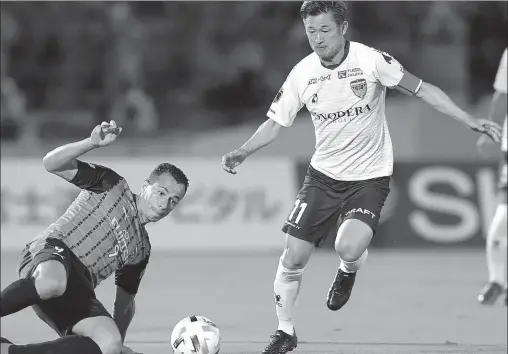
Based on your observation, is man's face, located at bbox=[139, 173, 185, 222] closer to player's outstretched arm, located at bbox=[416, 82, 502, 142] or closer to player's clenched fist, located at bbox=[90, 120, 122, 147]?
player's clenched fist, located at bbox=[90, 120, 122, 147]

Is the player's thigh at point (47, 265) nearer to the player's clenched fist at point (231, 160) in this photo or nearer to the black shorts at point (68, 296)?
the black shorts at point (68, 296)

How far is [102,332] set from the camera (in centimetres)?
535

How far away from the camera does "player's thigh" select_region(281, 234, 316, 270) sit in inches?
248

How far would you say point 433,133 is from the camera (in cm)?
1470

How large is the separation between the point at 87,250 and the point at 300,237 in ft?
4.70

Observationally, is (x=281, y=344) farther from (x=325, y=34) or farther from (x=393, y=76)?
(x=325, y=34)

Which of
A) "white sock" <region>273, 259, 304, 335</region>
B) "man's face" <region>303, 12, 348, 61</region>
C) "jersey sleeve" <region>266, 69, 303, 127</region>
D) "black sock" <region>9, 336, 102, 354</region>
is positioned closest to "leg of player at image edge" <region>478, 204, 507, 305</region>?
"white sock" <region>273, 259, 304, 335</region>

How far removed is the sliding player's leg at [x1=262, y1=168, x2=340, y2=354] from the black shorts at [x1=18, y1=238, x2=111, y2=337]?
133 centimetres

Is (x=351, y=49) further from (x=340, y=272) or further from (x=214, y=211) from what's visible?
(x=214, y=211)

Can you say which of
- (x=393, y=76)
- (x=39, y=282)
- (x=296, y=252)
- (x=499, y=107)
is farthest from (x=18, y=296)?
(x=499, y=107)

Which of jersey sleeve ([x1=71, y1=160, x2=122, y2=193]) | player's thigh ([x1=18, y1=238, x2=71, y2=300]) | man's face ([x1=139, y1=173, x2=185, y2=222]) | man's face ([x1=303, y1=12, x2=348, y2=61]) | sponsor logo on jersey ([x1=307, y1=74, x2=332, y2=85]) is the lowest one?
player's thigh ([x1=18, y1=238, x2=71, y2=300])

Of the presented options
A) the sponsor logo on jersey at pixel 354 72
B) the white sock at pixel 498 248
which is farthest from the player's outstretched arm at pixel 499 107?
the sponsor logo on jersey at pixel 354 72

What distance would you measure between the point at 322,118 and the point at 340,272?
Result: 102 cm

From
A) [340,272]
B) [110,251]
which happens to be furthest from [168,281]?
[110,251]
